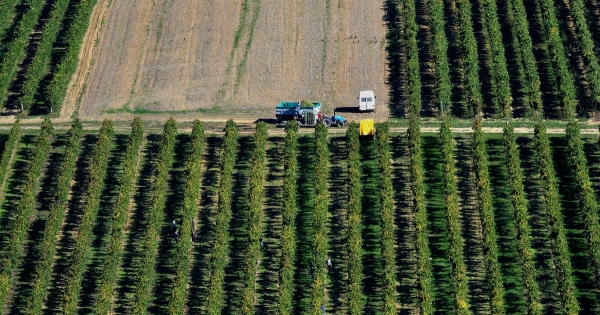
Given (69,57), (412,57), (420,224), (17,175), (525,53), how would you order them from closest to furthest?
1. (420,224)
2. (17,175)
3. (525,53)
4. (412,57)
5. (69,57)

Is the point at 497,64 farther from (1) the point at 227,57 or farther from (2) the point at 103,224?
(2) the point at 103,224

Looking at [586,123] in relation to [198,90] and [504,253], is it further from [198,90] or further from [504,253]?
[198,90]

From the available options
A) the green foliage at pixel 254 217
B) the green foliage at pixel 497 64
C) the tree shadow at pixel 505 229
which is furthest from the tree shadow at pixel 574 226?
the green foliage at pixel 254 217

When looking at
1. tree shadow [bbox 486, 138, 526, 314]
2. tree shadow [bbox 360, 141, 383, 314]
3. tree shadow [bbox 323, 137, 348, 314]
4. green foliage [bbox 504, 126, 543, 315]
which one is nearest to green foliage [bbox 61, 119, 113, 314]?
tree shadow [bbox 323, 137, 348, 314]

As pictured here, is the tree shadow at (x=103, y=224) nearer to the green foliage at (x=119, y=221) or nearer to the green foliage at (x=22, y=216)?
the green foliage at (x=119, y=221)

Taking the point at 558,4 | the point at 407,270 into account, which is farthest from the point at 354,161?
the point at 558,4

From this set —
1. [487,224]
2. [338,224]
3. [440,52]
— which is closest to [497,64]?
[440,52]
